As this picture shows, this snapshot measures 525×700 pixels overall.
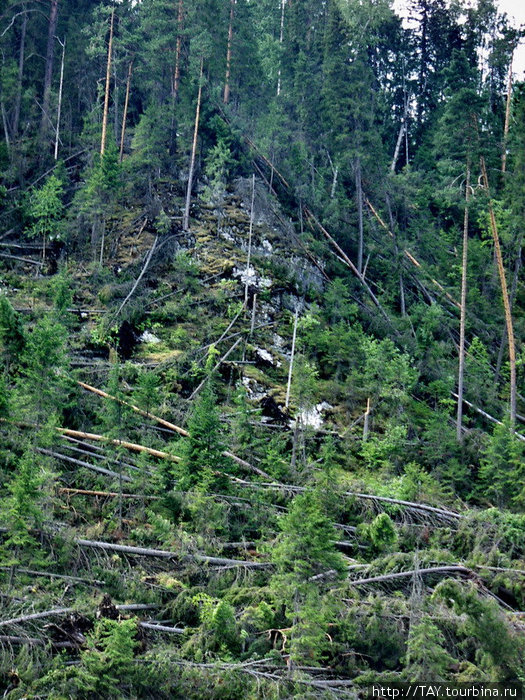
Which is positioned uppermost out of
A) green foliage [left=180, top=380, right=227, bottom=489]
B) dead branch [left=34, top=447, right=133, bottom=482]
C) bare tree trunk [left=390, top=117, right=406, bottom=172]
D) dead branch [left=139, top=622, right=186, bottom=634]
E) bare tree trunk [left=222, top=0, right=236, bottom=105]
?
bare tree trunk [left=222, top=0, right=236, bottom=105]

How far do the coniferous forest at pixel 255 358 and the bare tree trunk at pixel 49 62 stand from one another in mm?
185

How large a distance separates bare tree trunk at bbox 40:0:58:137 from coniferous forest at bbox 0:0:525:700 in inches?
7.3

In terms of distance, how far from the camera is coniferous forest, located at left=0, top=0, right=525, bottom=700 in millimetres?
10984

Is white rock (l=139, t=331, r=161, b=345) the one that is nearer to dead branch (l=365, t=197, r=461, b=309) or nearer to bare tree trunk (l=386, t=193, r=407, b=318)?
bare tree trunk (l=386, t=193, r=407, b=318)

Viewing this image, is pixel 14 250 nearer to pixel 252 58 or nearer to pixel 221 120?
pixel 221 120

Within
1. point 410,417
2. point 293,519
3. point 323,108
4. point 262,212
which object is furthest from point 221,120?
point 293,519

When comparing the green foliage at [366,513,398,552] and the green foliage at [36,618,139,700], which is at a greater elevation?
the green foliage at [366,513,398,552]

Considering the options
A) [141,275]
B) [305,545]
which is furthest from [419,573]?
[141,275]

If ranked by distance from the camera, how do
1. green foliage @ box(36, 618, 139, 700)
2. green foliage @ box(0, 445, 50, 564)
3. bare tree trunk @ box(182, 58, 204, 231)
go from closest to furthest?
green foliage @ box(36, 618, 139, 700) < green foliage @ box(0, 445, 50, 564) < bare tree trunk @ box(182, 58, 204, 231)

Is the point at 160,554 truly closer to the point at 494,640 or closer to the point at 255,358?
the point at 494,640

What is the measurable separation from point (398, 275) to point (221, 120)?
1068 cm

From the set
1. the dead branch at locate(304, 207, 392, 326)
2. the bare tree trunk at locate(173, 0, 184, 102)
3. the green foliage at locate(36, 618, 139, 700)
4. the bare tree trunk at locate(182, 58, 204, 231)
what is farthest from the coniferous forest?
the bare tree trunk at locate(173, 0, 184, 102)

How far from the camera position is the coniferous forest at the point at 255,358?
432 inches

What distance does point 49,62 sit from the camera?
3059 centimetres
